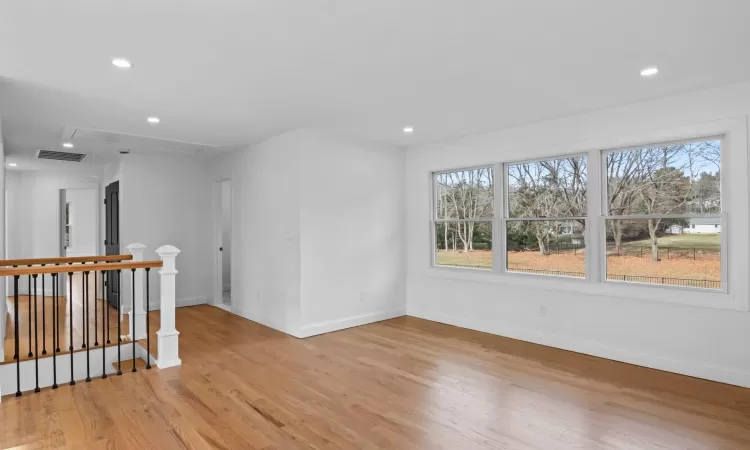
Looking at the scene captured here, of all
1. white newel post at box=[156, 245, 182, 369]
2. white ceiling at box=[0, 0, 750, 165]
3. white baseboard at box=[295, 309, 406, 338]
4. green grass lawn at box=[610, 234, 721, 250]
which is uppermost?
white ceiling at box=[0, 0, 750, 165]

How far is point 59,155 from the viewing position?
247 inches

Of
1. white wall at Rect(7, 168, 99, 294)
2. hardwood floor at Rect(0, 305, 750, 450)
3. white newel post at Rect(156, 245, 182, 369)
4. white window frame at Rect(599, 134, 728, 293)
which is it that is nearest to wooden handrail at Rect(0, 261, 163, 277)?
white newel post at Rect(156, 245, 182, 369)

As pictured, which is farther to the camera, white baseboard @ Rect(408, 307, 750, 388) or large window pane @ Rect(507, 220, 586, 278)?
large window pane @ Rect(507, 220, 586, 278)

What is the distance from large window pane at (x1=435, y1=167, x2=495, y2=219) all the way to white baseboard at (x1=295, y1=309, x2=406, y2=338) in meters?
1.53

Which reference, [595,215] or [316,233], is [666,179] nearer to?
[595,215]

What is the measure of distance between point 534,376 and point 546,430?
0.98 meters

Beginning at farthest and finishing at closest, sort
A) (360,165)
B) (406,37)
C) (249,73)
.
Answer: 1. (360,165)
2. (249,73)
3. (406,37)

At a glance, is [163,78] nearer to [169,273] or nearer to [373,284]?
[169,273]

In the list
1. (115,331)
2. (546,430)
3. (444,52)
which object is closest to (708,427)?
(546,430)

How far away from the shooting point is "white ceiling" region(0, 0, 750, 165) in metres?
2.21

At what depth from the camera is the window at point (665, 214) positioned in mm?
3641

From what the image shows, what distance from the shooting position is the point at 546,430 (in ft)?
8.63

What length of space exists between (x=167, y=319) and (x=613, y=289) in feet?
14.1

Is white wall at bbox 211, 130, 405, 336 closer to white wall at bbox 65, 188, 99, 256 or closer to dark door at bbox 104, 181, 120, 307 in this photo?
dark door at bbox 104, 181, 120, 307
